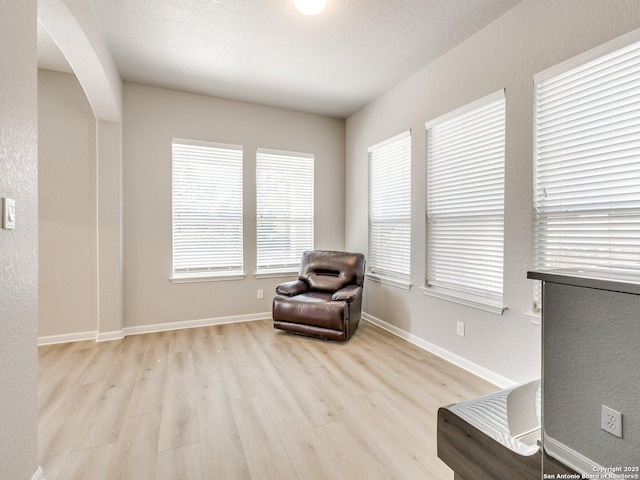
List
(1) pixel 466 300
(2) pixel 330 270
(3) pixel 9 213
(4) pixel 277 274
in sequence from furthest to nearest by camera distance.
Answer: (4) pixel 277 274
(2) pixel 330 270
(1) pixel 466 300
(3) pixel 9 213

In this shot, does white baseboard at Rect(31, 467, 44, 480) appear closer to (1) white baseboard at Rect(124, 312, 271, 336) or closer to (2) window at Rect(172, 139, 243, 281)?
(1) white baseboard at Rect(124, 312, 271, 336)

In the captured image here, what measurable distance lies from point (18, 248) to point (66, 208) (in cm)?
279

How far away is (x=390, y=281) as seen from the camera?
A: 12.8 feet

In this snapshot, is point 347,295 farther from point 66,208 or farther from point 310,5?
point 66,208

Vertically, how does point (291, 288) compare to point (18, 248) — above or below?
below

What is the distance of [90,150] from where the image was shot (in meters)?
3.62

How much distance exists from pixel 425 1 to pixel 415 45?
1.94ft

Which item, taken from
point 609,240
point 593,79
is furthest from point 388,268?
point 593,79

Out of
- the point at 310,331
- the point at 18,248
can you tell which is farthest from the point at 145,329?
the point at 18,248

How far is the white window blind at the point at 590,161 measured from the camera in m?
1.82

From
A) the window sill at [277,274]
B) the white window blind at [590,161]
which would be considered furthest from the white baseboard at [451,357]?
the window sill at [277,274]

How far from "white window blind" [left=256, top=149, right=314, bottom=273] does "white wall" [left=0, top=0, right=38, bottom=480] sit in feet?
10.1

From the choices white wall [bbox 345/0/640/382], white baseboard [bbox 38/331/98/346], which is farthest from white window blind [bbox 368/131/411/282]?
white baseboard [bbox 38/331/98/346]

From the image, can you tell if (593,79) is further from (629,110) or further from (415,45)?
(415,45)
